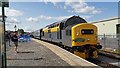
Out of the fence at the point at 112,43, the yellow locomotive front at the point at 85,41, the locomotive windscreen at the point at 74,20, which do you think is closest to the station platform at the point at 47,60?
the yellow locomotive front at the point at 85,41

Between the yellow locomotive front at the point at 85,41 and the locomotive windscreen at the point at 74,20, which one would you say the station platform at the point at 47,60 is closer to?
the yellow locomotive front at the point at 85,41

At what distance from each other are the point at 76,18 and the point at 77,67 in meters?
11.3

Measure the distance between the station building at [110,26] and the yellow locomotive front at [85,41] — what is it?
782 inches

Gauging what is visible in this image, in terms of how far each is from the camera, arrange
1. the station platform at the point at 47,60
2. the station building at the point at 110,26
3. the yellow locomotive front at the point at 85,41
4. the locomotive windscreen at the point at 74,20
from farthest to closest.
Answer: the station building at the point at 110,26 → the locomotive windscreen at the point at 74,20 → the yellow locomotive front at the point at 85,41 → the station platform at the point at 47,60

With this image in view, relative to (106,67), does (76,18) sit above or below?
above

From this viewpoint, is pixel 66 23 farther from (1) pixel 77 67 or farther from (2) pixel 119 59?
(1) pixel 77 67

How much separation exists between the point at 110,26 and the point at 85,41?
79.0 feet

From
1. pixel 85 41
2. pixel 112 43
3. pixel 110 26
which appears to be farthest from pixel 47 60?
pixel 110 26

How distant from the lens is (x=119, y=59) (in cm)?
1881

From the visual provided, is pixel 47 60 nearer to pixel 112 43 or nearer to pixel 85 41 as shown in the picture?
pixel 85 41

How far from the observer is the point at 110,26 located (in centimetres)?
4181

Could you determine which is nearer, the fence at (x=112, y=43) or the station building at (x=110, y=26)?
the fence at (x=112, y=43)

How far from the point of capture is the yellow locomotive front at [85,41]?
60.6 feet

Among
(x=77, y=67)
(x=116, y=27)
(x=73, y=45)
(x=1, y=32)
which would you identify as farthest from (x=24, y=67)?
(x=116, y=27)
